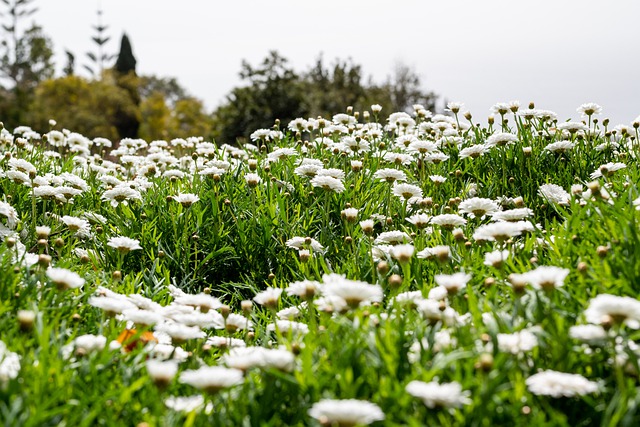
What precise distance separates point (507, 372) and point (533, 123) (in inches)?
140

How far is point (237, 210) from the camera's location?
3.79 metres

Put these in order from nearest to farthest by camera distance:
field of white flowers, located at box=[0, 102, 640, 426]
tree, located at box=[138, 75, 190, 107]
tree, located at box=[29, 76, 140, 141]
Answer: field of white flowers, located at box=[0, 102, 640, 426], tree, located at box=[29, 76, 140, 141], tree, located at box=[138, 75, 190, 107]

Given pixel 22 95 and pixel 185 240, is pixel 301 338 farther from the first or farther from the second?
pixel 22 95

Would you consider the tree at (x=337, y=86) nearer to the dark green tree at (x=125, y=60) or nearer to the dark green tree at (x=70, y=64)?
the dark green tree at (x=125, y=60)

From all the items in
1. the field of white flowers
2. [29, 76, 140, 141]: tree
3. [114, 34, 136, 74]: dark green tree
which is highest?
[114, 34, 136, 74]: dark green tree

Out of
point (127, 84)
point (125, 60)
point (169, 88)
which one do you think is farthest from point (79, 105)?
point (169, 88)

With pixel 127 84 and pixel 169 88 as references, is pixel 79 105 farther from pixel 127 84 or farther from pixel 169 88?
pixel 169 88

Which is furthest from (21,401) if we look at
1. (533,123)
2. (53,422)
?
(533,123)

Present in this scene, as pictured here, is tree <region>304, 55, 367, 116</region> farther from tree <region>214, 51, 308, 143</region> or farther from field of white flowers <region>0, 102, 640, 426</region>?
field of white flowers <region>0, 102, 640, 426</region>

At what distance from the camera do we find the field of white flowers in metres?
1.56

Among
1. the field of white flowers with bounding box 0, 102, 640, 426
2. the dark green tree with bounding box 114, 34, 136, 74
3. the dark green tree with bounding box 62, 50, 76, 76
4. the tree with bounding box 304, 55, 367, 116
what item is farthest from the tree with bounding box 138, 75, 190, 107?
the field of white flowers with bounding box 0, 102, 640, 426

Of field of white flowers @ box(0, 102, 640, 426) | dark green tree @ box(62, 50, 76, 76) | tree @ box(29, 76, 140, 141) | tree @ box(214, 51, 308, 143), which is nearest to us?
field of white flowers @ box(0, 102, 640, 426)

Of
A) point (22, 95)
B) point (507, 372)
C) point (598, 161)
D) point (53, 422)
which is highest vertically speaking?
point (22, 95)

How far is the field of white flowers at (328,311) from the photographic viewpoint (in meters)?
1.56
